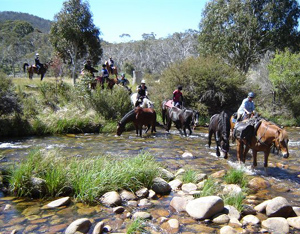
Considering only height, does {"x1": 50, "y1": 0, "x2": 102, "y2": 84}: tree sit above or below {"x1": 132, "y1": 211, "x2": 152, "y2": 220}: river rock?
above

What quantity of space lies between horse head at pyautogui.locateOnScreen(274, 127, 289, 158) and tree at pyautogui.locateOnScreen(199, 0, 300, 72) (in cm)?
1981

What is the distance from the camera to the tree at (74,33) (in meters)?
25.8

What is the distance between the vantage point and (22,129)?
44.1 feet

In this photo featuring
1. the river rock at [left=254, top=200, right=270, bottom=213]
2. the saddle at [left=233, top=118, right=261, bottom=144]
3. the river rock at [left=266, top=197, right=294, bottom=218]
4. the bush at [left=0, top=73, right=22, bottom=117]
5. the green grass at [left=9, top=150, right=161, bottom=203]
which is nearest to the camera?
the river rock at [left=266, top=197, right=294, bottom=218]

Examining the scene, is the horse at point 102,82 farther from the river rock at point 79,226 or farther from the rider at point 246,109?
the river rock at point 79,226

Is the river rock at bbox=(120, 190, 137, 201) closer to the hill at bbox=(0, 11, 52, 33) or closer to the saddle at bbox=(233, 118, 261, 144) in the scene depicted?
the saddle at bbox=(233, 118, 261, 144)

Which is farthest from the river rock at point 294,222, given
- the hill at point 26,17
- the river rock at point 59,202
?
the hill at point 26,17

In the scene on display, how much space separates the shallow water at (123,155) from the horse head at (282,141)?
0.89 metres

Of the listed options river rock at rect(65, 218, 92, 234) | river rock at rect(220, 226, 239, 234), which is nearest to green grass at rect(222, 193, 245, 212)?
river rock at rect(220, 226, 239, 234)

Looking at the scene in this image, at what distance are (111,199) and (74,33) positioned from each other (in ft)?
77.8

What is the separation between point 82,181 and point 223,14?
24229 millimetres

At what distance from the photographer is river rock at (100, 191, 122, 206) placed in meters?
5.37

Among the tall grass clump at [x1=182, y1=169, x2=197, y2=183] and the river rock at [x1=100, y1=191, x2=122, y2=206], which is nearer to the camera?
the river rock at [x1=100, y1=191, x2=122, y2=206]

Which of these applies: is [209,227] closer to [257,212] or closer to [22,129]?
[257,212]
